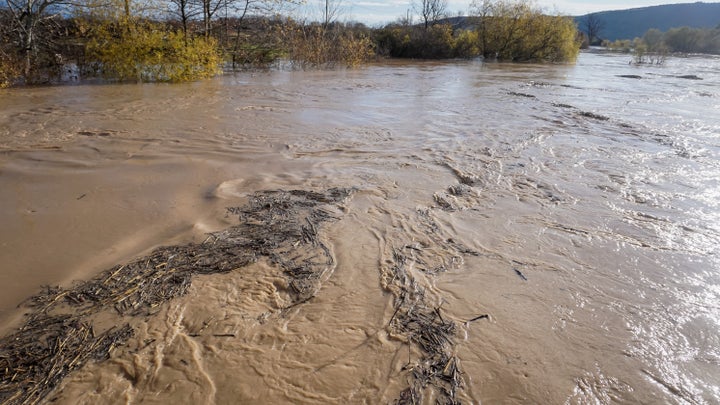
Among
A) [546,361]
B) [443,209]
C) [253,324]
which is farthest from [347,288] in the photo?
[443,209]

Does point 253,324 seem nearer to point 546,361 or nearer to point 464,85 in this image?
point 546,361

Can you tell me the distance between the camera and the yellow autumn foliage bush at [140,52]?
37.7ft

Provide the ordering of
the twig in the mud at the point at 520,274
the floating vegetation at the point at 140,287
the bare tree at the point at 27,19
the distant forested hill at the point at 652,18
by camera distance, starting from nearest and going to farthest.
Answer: the floating vegetation at the point at 140,287, the twig in the mud at the point at 520,274, the bare tree at the point at 27,19, the distant forested hill at the point at 652,18

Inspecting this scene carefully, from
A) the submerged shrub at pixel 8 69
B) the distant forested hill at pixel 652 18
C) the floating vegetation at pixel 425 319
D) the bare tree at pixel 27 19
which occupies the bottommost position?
the floating vegetation at pixel 425 319

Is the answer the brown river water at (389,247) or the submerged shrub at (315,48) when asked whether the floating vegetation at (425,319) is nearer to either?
the brown river water at (389,247)

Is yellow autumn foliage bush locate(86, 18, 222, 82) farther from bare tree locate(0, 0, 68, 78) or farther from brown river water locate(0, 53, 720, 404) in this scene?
brown river water locate(0, 53, 720, 404)

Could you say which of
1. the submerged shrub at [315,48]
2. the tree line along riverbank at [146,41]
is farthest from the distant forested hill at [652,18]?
the tree line along riverbank at [146,41]

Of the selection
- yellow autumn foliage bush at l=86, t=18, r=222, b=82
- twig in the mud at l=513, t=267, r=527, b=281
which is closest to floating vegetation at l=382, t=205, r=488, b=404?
twig in the mud at l=513, t=267, r=527, b=281

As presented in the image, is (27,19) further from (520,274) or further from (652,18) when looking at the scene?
(652,18)

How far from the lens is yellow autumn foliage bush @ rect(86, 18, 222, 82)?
11.5 metres

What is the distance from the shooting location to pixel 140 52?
11578mm

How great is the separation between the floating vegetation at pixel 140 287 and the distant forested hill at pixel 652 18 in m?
94.6

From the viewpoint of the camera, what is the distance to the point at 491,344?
8.00 ft

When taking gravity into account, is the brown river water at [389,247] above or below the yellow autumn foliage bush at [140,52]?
below
